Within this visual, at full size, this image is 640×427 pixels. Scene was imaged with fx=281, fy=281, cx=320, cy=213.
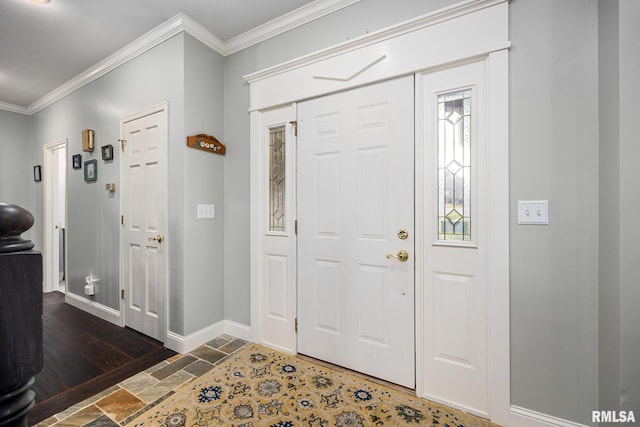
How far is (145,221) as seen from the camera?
2662 millimetres

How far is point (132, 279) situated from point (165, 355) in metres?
0.90

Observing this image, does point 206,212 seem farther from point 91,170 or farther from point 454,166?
point 454,166

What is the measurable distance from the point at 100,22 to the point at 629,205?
3.73m

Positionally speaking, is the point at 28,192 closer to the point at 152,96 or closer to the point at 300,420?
the point at 152,96

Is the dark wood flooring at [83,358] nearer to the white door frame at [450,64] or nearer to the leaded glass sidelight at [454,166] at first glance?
the white door frame at [450,64]

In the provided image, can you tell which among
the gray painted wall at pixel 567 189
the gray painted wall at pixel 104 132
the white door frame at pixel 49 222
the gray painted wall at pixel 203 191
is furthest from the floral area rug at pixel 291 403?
the white door frame at pixel 49 222

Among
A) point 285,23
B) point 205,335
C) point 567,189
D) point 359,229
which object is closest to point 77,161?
point 205,335

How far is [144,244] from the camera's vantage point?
2.66m

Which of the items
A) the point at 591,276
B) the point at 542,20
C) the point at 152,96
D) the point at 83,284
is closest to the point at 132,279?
the point at 83,284

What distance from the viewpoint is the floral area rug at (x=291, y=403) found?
5.24 ft

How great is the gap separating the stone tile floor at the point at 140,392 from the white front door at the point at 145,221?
45 centimetres

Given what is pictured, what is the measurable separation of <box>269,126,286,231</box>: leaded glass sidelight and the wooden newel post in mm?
1944

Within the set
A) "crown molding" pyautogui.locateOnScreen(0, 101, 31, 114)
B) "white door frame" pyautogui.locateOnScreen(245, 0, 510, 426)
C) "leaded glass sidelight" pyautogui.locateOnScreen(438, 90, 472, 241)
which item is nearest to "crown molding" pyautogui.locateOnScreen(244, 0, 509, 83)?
"white door frame" pyautogui.locateOnScreen(245, 0, 510, 426)

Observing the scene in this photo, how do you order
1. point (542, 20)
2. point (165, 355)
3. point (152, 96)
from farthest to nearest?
point (152, 96), point (165, 355), point (542, 20)
